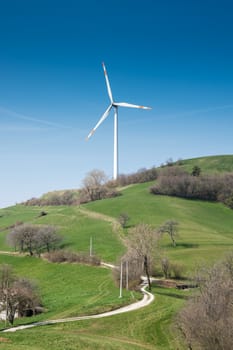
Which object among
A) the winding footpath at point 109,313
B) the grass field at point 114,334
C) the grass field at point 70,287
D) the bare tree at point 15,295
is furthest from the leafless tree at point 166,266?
the bare tree at point 15,295

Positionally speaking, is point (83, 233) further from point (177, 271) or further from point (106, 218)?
point (177, 271)

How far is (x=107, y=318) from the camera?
154 ft

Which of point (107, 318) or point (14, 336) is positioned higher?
point (14, 336)

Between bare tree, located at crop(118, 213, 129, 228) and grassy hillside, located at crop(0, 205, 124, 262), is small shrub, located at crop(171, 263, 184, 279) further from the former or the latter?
bare tree, located at crop(118, 213, 129, 228)

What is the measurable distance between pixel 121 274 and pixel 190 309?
33.5 metres

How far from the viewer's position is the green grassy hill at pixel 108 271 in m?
38.3

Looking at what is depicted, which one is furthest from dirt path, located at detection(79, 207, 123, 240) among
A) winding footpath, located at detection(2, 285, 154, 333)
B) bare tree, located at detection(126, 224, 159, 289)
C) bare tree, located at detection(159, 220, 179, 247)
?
winding footpath, located at detection(2, 285, 154, 333)

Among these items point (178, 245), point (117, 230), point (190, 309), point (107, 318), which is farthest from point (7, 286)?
point (117, 230)

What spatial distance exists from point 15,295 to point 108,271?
33204 millimetres

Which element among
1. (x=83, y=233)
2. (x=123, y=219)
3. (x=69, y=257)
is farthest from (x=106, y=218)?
(x=69, y=257)

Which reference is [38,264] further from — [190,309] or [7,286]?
[190,309]

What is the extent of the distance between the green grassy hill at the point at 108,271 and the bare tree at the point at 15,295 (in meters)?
3.09

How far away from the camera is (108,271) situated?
86.1 meters

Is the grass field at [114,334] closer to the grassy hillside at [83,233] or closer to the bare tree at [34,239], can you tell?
the grassy hillside at [83,233]
